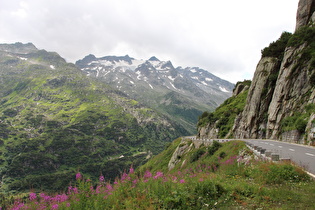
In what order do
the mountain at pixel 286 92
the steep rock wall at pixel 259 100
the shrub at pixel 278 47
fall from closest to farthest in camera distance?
the mountain at pixel 286 92, the steep rock wall at pixel 259 100, the shrub at pixel 278 47

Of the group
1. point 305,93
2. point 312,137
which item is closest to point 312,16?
point 305,93

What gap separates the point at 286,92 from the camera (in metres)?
40.7

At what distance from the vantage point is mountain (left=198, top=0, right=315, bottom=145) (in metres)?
33.6

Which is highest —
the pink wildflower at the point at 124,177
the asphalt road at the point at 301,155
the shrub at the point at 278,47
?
the shrub at the point at 278,47

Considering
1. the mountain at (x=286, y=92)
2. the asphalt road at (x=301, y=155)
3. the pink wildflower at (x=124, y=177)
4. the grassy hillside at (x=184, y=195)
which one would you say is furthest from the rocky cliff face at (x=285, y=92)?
the pink wildflower at (x=124, y=177)

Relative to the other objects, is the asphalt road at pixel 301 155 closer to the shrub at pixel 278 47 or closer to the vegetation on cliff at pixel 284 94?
the vegetation on cliff at pixel 284 94

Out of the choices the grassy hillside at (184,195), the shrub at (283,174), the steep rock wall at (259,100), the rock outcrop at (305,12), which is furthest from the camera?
the steep rock wall at (259,100)

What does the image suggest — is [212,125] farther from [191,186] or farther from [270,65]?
[191,186]

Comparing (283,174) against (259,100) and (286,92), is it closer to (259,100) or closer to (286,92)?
(286,92)

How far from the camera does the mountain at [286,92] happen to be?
110ft

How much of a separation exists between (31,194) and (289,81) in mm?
46637

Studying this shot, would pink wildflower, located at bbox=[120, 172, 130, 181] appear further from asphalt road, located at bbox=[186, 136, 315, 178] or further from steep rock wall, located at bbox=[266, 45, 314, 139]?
Result: steep rock wall, located at bbox=[266, 45, 314, 139]

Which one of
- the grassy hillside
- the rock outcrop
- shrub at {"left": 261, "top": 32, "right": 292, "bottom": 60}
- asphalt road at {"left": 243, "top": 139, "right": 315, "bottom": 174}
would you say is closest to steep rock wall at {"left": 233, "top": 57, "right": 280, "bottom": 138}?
shrub at {"left": 261, "top": 32, "right": 292, "bottom": 60}

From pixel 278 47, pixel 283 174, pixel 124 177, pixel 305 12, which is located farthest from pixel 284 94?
pixel 124 177
